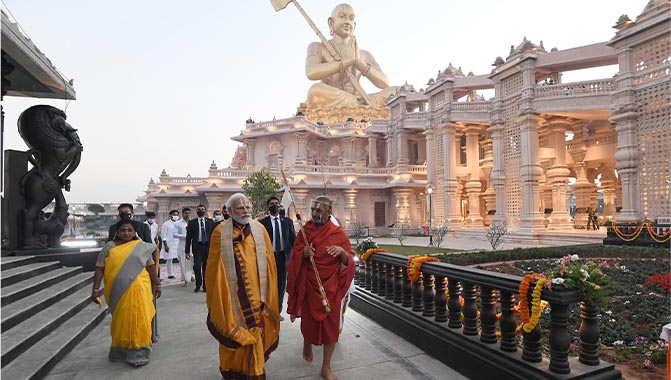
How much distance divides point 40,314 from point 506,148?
67.0 feet

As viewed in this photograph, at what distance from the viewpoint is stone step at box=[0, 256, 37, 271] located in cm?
551

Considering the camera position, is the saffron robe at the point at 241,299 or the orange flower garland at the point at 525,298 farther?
the saffron robe at the point at 241,299

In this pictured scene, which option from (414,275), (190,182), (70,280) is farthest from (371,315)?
(190,182)

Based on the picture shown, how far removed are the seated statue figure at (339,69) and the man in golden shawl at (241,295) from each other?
32.9m

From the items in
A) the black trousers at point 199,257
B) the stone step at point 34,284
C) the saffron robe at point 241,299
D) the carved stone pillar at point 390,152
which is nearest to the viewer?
the saffron robe at point 241,299

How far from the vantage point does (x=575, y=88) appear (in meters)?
16.8

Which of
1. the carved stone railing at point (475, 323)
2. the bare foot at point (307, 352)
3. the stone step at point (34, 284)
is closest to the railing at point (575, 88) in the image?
the carved stone railing at point (475, 323)

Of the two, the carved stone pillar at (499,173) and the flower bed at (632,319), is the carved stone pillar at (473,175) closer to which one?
the carved stone pillar at (499,173)

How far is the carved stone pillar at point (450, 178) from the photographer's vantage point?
2247 cm

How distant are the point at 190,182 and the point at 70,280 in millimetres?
20674

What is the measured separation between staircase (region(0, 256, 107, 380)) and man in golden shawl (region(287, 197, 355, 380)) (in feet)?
7.98

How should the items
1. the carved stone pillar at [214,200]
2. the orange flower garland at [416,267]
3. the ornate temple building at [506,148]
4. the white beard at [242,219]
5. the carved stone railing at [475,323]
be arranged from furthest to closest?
the carved stone pillar at [214,200]
the ornate temple building at [506,148]
the orange flower garland at [416,267]
the white beard at [242,219]
the carved stone railing at [475,323]

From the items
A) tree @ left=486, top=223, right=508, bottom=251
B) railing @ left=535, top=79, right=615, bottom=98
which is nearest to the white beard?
tree @ left=486, top=223, right=508, bottom=251

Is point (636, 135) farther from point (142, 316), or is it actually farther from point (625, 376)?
point (142, 316)
